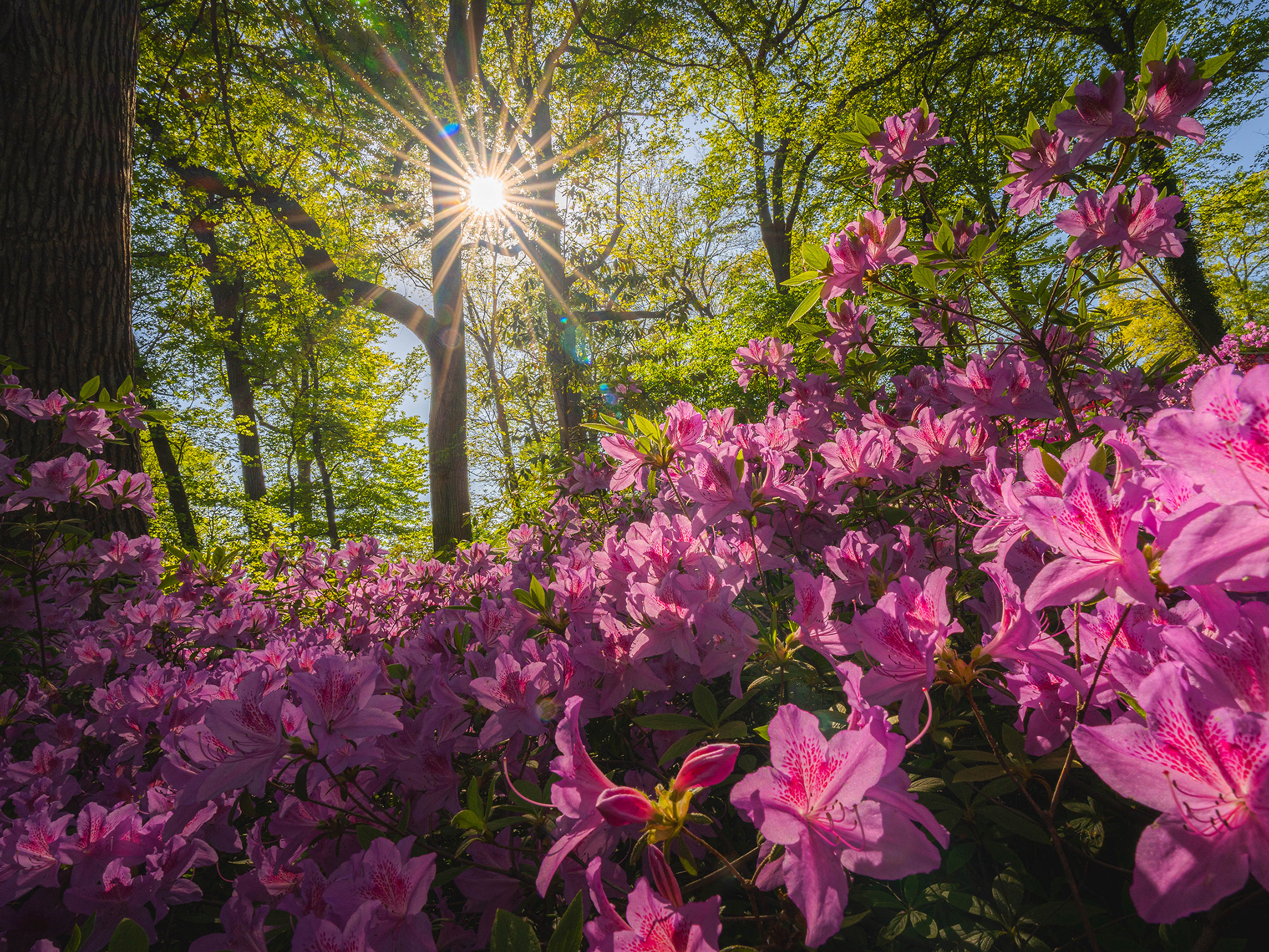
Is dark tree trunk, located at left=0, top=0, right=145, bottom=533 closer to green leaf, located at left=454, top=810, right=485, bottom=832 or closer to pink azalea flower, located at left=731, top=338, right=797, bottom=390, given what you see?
green leaf, located at left=454, top=810, right=485, bottom=832

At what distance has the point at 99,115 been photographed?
10.6ft

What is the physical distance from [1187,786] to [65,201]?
4876 millimetres

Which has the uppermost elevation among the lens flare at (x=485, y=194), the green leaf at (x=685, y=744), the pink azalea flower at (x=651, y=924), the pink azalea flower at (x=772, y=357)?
the lens flare at (x=485, y=194)

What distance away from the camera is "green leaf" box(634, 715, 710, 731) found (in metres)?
1.01

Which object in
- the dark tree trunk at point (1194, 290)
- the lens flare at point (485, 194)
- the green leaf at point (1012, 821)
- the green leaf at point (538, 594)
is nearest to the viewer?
the green leaf at point (1012, 821)

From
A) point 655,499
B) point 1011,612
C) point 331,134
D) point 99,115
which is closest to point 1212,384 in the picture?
point 1011,612

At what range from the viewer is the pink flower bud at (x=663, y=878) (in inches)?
24.0

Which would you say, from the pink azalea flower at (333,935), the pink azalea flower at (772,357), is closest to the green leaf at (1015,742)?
the pink azalea flower at (333,935)

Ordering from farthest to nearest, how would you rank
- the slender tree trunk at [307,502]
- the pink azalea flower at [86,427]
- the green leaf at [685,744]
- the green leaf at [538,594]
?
the slender tree trunk at [307,502], the pink azalea flower at [86,427], the green leaf at [538,594], the green leaf at [685,744]

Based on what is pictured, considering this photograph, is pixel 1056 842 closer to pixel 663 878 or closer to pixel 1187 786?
pixel 1187 786

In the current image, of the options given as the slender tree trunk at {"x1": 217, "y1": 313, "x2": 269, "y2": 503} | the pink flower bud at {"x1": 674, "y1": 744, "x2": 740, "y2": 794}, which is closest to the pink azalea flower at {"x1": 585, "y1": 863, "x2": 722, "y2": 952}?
the pink flower bud at {"x1": 674, "y1": 744, "x2": 740, "y2": 794}

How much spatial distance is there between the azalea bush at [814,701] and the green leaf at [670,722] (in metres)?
0.01

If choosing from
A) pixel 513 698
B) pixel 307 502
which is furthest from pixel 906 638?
pixel 307 502

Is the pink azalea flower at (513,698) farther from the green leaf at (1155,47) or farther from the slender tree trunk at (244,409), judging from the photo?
the slender tree trunk at (244,409)
